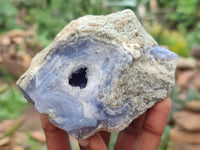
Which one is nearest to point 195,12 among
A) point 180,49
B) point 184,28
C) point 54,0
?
point 184,28

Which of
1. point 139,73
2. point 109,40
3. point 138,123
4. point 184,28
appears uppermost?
point 109,40

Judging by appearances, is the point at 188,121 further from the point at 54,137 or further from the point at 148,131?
the point at 54,137

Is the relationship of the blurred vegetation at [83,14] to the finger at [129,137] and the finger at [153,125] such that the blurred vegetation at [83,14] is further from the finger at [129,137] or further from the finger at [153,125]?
the finger at [153,125]

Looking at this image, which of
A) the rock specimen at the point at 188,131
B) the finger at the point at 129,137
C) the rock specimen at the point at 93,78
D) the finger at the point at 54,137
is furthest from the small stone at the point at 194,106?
the finger at the point at 54,137

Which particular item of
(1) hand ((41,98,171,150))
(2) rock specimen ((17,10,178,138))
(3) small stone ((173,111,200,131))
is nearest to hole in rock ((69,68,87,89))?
(2) rock specimen ((17,10,178,138))

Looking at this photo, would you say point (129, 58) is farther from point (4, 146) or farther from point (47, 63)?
point (4, 146)
